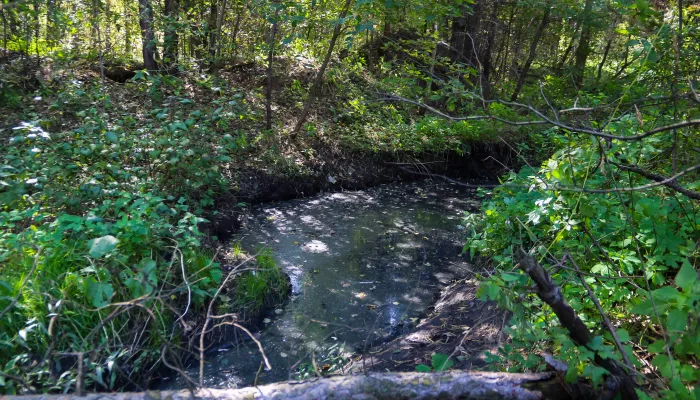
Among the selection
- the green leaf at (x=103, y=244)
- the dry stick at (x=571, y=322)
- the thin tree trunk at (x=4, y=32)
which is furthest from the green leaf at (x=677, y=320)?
the thin tree trunk at (x=4, y=32)

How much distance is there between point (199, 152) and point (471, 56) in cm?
877

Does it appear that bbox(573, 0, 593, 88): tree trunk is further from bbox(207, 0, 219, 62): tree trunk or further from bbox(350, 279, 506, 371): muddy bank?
bbox(350, 279, 506, 371): muddy bank

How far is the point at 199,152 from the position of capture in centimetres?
544

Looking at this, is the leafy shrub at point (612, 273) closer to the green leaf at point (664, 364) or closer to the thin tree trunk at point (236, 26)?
the green leaf at point (664, 364)

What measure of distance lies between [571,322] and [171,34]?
739 centimetres

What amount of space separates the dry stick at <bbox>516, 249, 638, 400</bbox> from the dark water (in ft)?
5.57

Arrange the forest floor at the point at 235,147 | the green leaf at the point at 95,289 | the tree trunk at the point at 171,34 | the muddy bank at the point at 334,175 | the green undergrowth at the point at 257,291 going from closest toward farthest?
the green leaf at the point at 95,289
the forest floor at the point at 235,147
the green undergrowth at the point at 257,291
the muddy bank at the point at 334,175
the tree trunk at the point at 171,34

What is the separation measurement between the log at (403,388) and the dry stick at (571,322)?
238 mm

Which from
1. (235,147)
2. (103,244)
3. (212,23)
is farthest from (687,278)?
(212,23)

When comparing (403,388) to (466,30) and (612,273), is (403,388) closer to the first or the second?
(612,273)

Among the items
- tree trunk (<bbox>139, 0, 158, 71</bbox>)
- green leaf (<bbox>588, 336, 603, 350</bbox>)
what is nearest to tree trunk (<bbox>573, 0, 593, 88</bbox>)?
tree trunk (<bbox>139, 0, 158, 71</bbox>)

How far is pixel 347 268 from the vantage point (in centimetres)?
579

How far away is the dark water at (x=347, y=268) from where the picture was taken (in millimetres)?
4078

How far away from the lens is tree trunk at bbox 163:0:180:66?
286 inches
